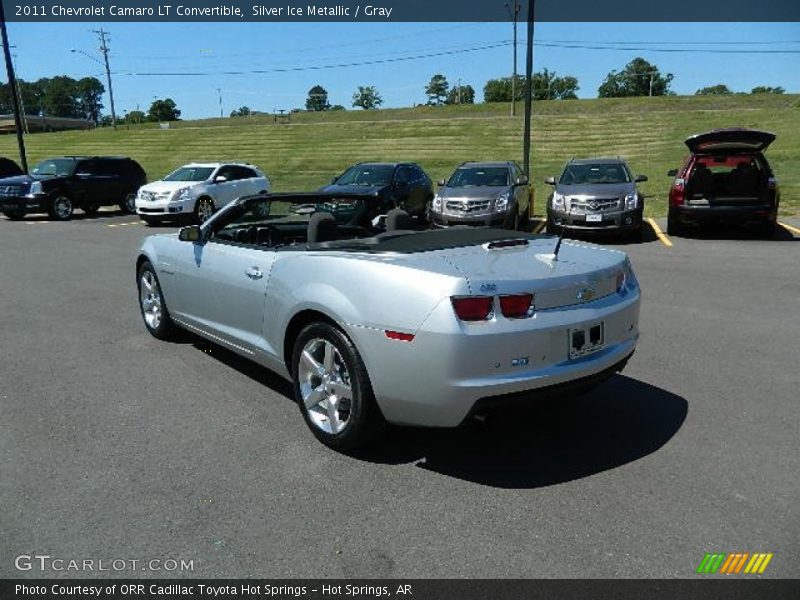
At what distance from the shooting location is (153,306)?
5.91m

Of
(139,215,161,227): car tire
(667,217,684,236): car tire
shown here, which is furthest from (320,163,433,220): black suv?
(667,217,684,236): car tire

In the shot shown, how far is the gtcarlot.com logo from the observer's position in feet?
8.57

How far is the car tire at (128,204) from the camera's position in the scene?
19891mm

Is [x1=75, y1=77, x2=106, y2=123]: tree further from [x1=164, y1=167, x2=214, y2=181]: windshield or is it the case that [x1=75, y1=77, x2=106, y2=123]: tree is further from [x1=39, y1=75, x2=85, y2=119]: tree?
[x1=164, y1=167, x2=214, y2=181]: windshield

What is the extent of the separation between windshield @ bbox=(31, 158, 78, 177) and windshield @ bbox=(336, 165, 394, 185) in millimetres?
9088

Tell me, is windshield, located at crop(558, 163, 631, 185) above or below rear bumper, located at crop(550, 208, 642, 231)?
above

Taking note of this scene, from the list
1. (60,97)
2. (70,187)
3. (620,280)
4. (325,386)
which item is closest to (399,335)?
(325,386)

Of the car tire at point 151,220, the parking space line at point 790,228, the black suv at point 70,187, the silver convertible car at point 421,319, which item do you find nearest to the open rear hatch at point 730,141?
the parking space line at point 790,228

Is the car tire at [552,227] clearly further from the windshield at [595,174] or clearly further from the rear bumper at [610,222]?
the windshield at [595,174]

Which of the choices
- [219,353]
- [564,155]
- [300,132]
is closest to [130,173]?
[219,353]

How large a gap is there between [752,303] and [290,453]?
5746 millimetres

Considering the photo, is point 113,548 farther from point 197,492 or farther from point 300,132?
point 300,132

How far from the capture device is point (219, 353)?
5473 mm

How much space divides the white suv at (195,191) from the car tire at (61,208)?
122 inches
